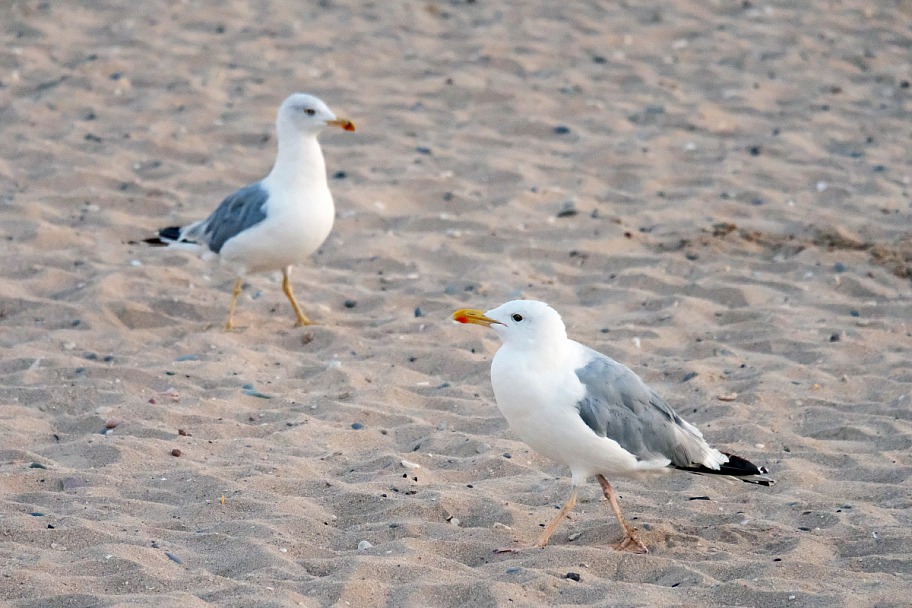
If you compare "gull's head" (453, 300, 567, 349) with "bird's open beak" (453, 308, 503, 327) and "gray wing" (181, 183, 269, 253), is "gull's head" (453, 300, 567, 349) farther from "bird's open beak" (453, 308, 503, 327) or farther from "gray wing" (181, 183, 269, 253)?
"gray wing" (181, 183, 269, 253)

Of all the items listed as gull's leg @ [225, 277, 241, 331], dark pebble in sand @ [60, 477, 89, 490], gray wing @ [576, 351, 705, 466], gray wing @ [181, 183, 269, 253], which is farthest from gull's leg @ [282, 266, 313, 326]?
gray wing @ [576, 351, 705, 466]

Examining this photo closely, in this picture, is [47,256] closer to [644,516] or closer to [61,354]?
[61,354]

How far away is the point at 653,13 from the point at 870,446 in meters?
6.90

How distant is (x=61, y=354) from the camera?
19.1ft

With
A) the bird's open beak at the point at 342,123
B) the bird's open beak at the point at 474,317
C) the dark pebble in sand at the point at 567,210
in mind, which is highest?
the bird's open beak at the point at 342,123

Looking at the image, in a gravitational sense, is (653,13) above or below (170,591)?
above

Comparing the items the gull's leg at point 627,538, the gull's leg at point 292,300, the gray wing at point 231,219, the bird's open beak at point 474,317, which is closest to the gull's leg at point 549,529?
the gull's leg at point 627,538

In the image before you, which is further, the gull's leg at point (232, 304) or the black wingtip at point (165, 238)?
the black wingtip at point (165, 238)

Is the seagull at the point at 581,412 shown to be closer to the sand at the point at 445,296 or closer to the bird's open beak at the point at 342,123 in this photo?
the sand at the point at 445,296

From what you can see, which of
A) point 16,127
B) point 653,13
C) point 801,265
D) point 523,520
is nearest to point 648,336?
point 801,265

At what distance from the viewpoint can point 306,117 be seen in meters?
6.92

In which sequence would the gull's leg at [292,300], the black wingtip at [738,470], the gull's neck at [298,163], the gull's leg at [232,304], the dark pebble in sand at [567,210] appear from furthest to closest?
the dark pebble in sand at [567,210]
the gull's neck at [298,163]
the gull's leg at [292,300]
the gull's leg at [232,304]
the black wingtip at [738,470]

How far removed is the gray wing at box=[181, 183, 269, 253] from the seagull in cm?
261

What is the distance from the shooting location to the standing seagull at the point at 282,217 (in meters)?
6.61
